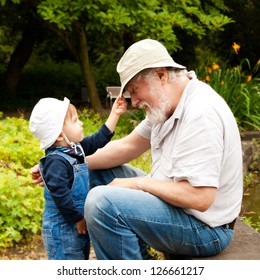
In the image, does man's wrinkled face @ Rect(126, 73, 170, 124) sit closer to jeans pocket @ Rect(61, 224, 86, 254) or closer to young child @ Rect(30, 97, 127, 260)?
young child @ Rect(30, 97, 127, 260)

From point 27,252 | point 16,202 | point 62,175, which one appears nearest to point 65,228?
point 62,175

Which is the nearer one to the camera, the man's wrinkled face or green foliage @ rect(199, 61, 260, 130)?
the man's wrinkled face

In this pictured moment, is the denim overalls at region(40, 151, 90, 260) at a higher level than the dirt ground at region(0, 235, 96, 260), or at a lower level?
higher

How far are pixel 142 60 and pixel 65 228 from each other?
97 centimetres

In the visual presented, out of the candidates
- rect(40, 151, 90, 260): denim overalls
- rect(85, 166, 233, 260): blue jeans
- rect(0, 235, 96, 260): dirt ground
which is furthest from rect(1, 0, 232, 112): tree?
rect(85, 166, 233, 260): blue jeans

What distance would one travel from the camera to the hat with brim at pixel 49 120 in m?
3.23

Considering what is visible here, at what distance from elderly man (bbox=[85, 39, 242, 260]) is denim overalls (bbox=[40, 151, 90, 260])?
0.24 m

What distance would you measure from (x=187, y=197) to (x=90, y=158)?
0.91m

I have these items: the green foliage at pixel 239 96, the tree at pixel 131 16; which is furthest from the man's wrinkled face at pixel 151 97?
the tree at pixel 131 16

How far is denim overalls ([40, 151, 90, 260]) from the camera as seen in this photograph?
326 cm

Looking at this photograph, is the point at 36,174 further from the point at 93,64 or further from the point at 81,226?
the point at 93,64

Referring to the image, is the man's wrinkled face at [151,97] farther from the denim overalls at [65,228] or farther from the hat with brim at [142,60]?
the denim overalls at [65,228]

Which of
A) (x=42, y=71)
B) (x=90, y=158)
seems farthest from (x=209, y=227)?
(x=42, y=71)
